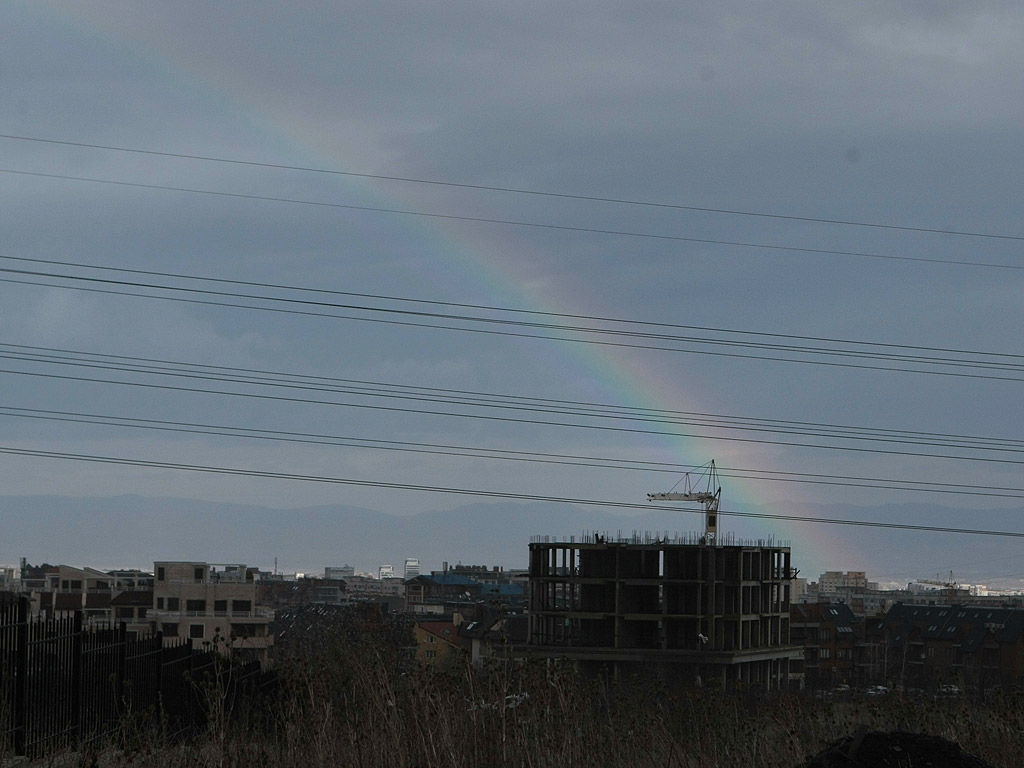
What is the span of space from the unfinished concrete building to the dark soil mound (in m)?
97.0

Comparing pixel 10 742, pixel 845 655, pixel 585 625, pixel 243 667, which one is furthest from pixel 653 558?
pixel 10 742

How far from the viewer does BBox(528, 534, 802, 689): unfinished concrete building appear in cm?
10581

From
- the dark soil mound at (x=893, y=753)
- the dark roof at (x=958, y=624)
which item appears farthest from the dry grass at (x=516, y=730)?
the dark roof at (x=958, y=624)

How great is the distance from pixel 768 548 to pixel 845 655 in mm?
35098

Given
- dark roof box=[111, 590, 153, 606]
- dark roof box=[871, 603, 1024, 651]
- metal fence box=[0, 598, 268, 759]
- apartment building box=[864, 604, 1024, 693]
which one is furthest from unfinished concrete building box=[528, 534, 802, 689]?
metal fence box=[0, 598, 268, 759]

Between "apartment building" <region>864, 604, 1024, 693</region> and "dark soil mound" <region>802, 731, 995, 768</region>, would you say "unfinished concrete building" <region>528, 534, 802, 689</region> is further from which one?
"dark soil mound" <region>802, 731, 995, 768</region>

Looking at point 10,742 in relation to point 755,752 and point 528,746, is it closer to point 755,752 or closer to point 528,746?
point 528,746

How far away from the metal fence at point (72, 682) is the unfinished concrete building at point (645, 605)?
9093 cm

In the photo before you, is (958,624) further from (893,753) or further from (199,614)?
(893,753)

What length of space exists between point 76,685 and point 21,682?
1468 mm

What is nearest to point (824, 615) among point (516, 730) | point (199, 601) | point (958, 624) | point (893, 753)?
point (958, 624)

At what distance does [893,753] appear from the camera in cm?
830

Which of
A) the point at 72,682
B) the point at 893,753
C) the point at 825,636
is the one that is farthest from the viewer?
the point at 825,636

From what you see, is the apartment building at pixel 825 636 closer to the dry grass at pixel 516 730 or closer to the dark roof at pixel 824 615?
the dark roof at pixel 824 615
